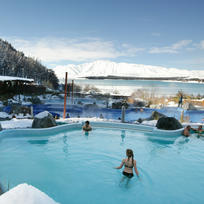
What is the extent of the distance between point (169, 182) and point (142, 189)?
84 centimetres

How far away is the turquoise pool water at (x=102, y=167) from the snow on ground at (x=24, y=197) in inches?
99.0

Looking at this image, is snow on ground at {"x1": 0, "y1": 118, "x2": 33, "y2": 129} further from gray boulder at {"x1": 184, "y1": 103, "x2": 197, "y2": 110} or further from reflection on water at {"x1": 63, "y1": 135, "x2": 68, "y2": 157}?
gray boulder at {"x1": 184, "y1": 103, "x2": 197, "y2": 110}

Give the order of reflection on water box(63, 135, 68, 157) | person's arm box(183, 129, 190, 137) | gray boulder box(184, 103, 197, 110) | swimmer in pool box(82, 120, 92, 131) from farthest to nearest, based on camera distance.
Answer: gray boulder box(184, 103, 197, 110)
swimmer in pool box(82, 120, 92, 131)
person's arm box(183, 129, 190, 137)
reflection on water box(63, 135, 68, 157)

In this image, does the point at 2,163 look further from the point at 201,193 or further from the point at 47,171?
the point at 201,193

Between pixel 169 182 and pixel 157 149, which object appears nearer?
pixel 169 182

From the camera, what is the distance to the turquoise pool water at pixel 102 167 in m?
3.91

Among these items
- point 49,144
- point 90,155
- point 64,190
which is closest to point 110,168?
point 90,155

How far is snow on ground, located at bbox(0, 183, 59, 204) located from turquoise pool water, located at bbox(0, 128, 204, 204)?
2.51 meters

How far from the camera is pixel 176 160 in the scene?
19.2ft

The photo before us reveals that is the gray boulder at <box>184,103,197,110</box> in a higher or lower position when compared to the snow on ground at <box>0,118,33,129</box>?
higher

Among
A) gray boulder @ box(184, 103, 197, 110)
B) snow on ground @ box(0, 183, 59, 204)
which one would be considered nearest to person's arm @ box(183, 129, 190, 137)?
snow on ground @ box(0, 183, 59, 204)

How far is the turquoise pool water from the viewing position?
391 centimetres

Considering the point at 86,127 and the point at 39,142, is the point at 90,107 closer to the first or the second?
the point at 86,127

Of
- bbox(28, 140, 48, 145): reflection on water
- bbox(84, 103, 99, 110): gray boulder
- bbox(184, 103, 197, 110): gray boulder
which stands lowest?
bbox(28, 140, 48, 145): reflection on water
